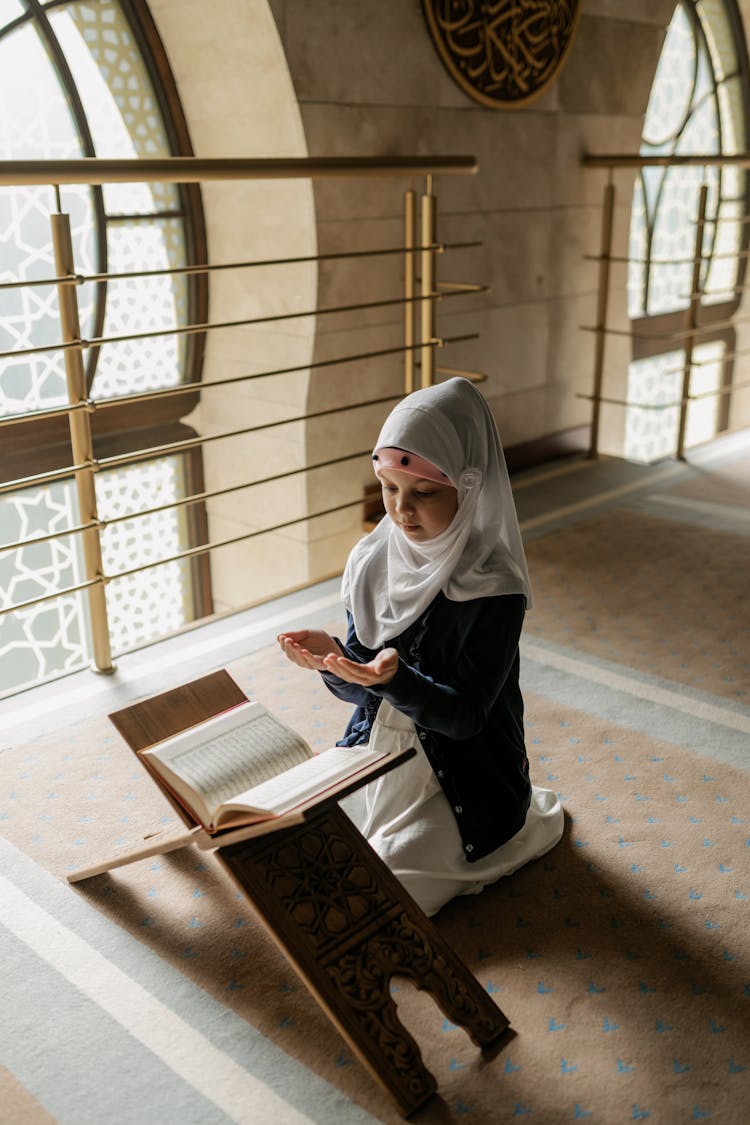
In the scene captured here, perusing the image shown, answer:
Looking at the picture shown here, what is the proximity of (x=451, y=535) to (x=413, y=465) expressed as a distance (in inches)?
6.0

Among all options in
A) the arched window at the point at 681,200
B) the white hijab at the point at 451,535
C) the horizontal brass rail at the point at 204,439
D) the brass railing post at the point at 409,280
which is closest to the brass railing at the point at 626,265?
the arched window at the point at 681,200

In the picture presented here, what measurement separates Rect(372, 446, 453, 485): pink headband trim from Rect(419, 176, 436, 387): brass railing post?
1992 millimetres

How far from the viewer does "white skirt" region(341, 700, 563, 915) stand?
1993mm

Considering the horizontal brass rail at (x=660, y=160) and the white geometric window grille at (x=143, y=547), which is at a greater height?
the horizontal brass rail at (x=660, y=160)

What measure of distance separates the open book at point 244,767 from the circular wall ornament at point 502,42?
10.8 feet

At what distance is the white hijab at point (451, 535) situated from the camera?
1.88m

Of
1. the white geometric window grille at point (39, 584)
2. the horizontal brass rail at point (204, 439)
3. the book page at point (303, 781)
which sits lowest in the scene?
the white geometric window grille at point (39, 584)

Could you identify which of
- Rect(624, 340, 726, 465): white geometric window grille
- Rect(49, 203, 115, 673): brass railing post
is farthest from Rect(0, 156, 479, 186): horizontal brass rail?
Rect(624, 340, 726, 465): white geometric window grille

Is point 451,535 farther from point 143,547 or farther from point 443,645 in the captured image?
point 143,547

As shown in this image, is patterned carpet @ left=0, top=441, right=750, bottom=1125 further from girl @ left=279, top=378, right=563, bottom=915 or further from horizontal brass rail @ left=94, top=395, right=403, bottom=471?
horizontal brass rail @ left=94, top=395, right=403, bottom=471

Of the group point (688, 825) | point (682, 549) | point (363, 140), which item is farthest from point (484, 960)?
point (363, 140)

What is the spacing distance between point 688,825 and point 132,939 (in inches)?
45.7

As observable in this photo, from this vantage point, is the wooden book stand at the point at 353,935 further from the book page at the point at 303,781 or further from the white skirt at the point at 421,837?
the white skirt at the point at 421,837

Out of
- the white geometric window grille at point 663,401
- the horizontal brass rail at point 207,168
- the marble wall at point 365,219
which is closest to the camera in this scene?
the horizontal brass rail at point 207,168
